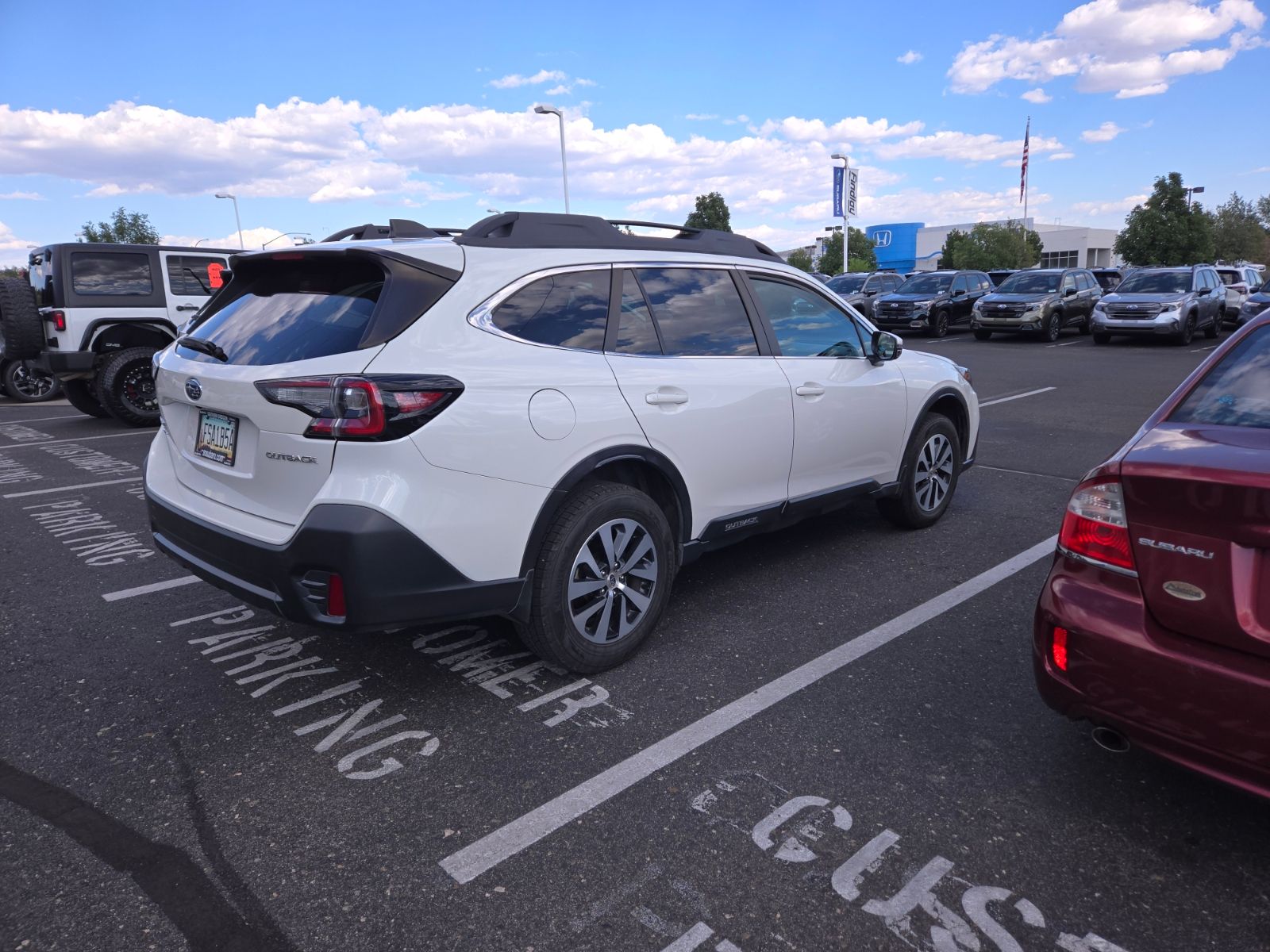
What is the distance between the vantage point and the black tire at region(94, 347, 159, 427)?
10.1m

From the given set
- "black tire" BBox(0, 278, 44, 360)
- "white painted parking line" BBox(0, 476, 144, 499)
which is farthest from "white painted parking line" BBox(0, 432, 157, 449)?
"white painted parking line" BBox(0, 476, 144, 499)

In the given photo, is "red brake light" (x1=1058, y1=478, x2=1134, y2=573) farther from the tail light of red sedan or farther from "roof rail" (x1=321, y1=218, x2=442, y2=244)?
"roof rail" (x1=321, y1=218, x2=442, y2=244)

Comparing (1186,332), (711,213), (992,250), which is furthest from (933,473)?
(992,250)

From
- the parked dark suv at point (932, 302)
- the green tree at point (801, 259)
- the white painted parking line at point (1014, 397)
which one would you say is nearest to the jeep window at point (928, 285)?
the parked dark suv at point (932, 302)

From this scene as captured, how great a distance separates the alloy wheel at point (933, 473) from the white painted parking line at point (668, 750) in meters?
1.03

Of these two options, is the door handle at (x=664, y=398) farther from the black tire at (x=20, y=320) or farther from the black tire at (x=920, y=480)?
the black tire at (x=20, y=320)

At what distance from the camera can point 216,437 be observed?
3.27 m

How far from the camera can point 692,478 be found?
385cm

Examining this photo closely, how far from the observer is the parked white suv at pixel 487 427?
2.90 meters

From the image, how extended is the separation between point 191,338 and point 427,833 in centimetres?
229

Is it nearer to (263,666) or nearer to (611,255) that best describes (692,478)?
(611,255)

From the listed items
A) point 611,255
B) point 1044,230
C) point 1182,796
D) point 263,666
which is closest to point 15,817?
point 263,666

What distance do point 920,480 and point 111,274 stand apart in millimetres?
9744

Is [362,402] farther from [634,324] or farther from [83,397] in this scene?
[83,397]
